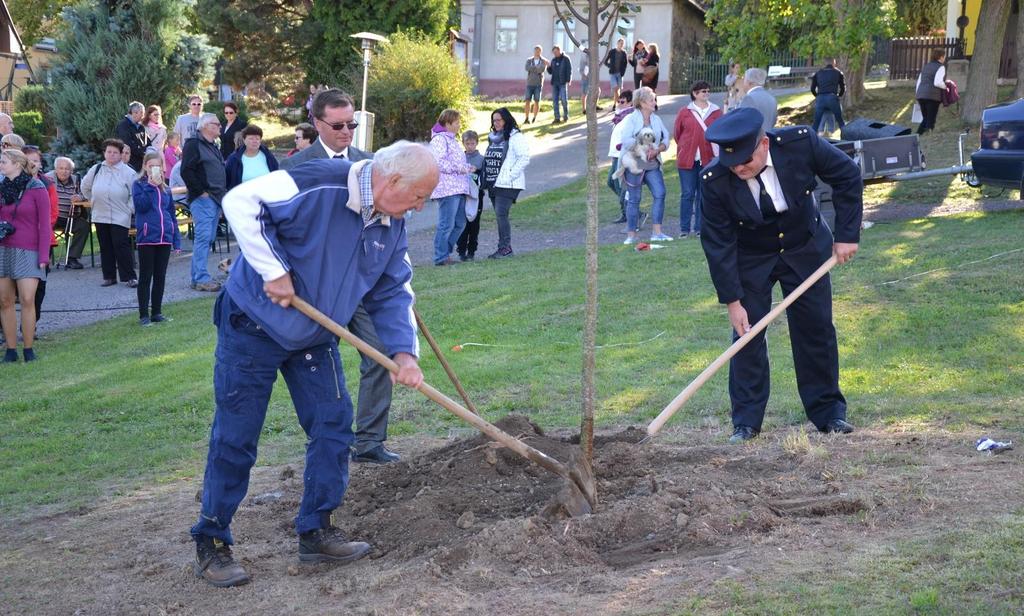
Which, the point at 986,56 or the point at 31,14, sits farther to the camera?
the point at 31,14

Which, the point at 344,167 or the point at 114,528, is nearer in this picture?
the point at 344,167

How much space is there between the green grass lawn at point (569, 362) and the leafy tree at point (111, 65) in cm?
1020

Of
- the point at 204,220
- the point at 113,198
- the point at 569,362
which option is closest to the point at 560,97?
the point at 204,220

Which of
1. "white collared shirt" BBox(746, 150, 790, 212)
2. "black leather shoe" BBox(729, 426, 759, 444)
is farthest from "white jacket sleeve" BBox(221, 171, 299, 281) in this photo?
"black leather shoe" BBox(729, 426, 759, 444)

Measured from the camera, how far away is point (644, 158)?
1471 centimetres

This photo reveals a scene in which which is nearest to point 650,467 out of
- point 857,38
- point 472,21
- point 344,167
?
point 344,167

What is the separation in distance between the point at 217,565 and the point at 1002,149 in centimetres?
1240

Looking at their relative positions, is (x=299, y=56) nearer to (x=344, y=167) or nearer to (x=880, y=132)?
(x=880, y=132)

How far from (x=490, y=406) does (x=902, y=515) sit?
3734 mm

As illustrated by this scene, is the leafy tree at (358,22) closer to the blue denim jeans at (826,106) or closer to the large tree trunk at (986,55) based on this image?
the blue denim jeans at (826,106)

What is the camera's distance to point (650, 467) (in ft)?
20.1

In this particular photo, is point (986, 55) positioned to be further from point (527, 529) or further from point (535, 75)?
point (527, 529)

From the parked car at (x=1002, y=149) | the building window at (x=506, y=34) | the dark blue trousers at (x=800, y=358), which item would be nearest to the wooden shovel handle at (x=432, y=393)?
the dark blue trousers at (x=800, y=358)

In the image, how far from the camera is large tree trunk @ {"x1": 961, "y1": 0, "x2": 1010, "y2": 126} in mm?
21969
